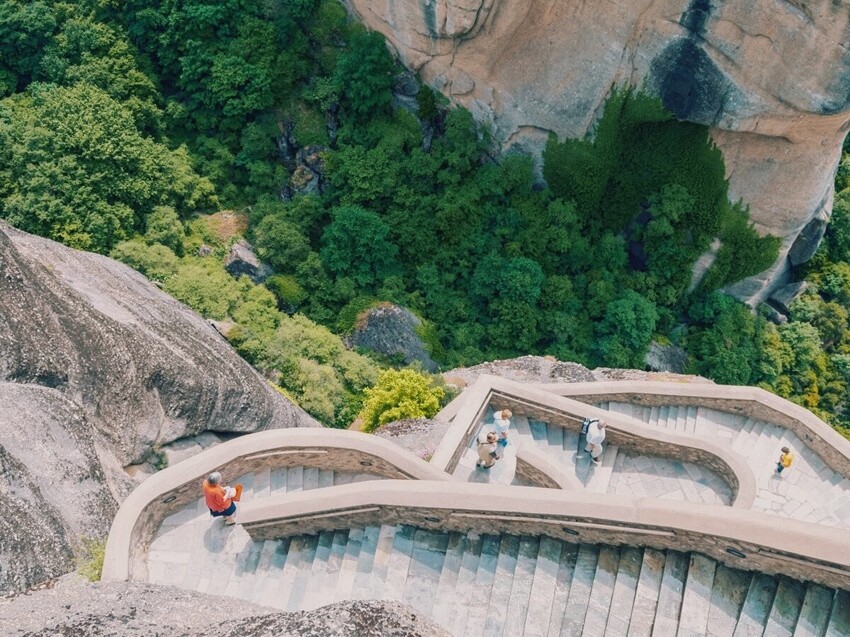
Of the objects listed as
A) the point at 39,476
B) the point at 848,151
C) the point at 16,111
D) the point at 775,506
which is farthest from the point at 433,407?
the point at 848,151

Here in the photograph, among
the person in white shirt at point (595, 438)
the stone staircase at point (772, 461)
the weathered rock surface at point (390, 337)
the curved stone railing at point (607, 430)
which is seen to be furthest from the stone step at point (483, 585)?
the weathered rock surface at point (390, 337)

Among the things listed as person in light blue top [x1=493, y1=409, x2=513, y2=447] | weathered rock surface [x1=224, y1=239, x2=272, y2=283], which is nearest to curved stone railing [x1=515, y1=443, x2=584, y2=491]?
person in light blue top [x1=493, y1=409, x2=513, y2=447]

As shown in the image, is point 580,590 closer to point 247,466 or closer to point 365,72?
point 247,466

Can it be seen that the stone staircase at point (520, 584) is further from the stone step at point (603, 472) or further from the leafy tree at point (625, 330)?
the leafy tree at point (625, 330)

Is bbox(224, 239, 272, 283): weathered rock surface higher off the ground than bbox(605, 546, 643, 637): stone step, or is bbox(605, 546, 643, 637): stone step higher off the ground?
bbox(224, 239, 272, 283): weathered rock surface

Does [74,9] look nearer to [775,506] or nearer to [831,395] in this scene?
[775,506]

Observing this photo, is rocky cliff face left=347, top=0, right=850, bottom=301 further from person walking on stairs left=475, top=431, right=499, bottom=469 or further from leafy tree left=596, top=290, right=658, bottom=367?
person walking on stairs left=475, top=431, right=499, bottom=469
